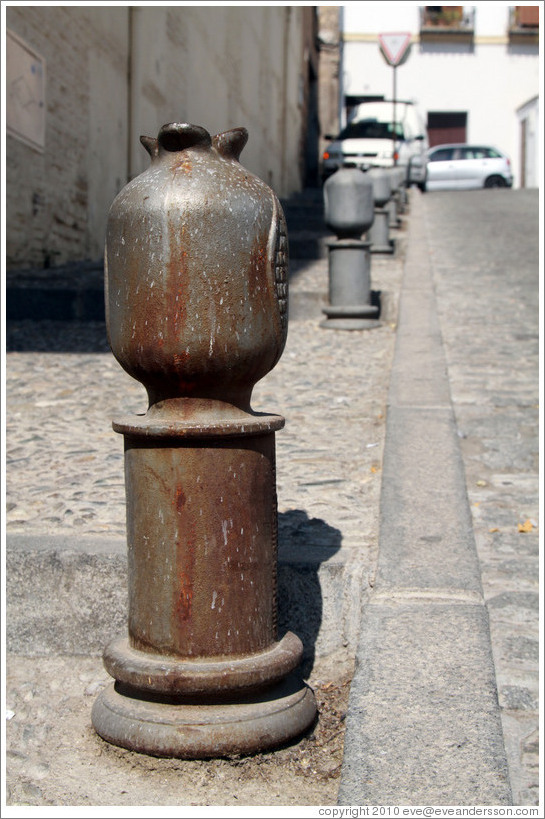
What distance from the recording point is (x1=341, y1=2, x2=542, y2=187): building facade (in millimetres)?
35594

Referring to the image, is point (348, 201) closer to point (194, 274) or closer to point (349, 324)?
point (349, 324)

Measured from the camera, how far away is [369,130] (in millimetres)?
23828

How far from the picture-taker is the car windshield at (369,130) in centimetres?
2353

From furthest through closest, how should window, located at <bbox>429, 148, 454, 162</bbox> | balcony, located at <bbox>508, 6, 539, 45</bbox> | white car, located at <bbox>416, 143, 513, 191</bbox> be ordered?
balcony, located at <bbox>508, 6, 539, 45</bbox>
window, located at <bbox>429, 148, 454, 162</bbox>
white car, located at <bbox>416, 143, 513, 191</bbox>

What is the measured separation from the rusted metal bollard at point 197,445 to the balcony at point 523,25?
36.7m

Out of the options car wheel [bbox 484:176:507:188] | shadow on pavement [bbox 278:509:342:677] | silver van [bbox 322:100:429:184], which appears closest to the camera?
shadow on pavement [bbox 278:509:342:677]

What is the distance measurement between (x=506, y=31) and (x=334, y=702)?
3694 centimetres

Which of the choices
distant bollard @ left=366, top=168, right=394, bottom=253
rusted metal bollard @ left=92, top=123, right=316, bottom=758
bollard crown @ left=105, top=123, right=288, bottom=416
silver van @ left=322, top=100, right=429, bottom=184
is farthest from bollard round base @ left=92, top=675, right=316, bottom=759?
silver van @ left=322, top=100, right=429, bottom=184

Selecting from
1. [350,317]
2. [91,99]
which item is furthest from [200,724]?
[91,99]

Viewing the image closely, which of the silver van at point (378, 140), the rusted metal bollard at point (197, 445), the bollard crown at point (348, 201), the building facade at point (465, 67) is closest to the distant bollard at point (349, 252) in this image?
the bollard crown at point (348, 201)

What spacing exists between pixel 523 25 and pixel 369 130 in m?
15.7

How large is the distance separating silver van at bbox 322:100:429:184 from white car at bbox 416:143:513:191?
3.68 m

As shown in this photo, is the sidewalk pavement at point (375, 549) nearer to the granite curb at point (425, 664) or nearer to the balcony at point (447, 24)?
the granite curb at point (425, 664)

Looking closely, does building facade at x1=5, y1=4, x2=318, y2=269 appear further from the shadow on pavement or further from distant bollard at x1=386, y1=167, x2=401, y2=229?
the shadow on pavement
